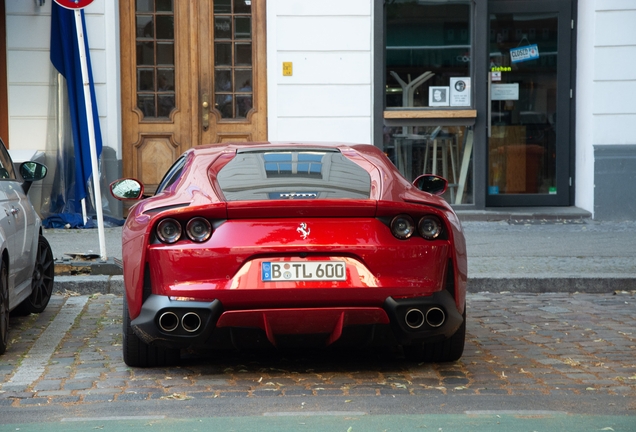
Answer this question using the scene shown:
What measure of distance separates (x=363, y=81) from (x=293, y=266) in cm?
854

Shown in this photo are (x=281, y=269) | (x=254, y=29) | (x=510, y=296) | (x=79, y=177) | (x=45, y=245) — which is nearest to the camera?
(x=281, y=269)

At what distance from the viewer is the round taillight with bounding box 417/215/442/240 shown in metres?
5.39

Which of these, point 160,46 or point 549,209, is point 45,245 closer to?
point 160,46

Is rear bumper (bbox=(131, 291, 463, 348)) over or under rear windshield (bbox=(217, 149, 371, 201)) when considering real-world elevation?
under

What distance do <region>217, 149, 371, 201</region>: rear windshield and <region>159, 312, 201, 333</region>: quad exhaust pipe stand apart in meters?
0.63

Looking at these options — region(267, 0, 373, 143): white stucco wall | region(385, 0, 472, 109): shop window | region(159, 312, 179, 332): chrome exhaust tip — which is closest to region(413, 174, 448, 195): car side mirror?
region(159, 312, 179, 332): chrome exhaust tip

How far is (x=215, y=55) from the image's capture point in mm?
13578

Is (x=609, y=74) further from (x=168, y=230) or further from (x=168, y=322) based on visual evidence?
(x=168, y=322)

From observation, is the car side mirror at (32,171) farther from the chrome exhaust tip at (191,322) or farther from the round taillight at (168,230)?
the chrome exhaust tip at (191,322)

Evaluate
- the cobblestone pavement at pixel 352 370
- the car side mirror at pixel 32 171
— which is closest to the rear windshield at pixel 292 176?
the cobblestone pavement at pixel 352 370

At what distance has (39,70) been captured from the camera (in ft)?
42.8

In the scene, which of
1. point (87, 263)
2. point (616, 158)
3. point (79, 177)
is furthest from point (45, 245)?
point (616, 158)

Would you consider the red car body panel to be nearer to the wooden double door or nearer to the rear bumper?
the rear bumper

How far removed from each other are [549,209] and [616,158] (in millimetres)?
1099
